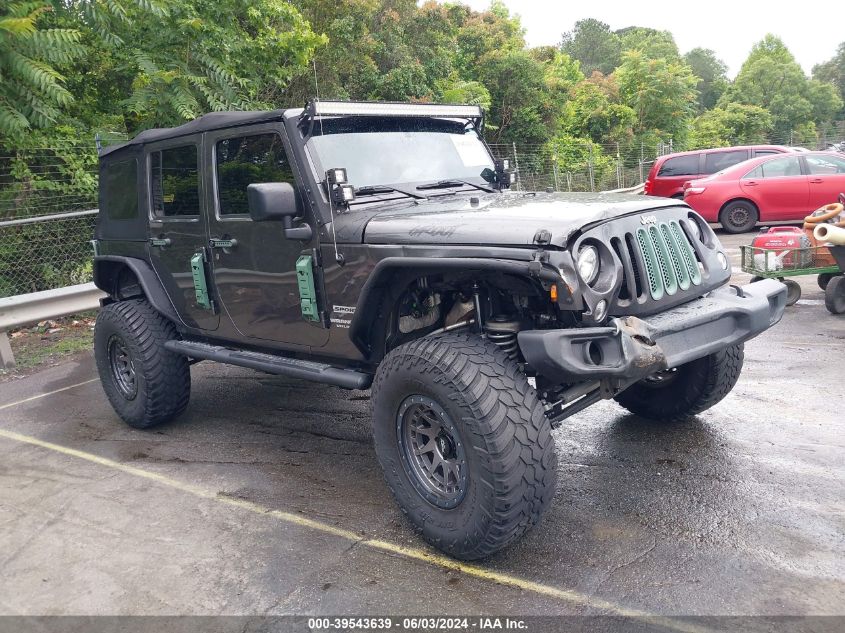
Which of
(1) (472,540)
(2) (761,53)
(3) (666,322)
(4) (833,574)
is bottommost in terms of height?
(4) (833,574)

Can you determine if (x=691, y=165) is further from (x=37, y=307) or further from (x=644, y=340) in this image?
(x=644, y=340)

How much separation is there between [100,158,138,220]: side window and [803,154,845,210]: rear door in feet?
39.5

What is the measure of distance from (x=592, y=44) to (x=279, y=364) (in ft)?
282

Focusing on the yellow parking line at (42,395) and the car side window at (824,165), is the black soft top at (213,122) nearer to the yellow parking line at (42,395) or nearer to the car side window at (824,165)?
the yellow parking line at (42,395)

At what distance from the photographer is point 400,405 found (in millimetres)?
3551

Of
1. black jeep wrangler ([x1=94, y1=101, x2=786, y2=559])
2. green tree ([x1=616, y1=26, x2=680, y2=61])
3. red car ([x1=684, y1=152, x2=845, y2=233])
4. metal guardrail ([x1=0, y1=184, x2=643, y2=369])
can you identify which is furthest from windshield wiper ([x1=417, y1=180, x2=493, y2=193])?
green tree ([x1=616, y1=26, x2=680, y2=61])

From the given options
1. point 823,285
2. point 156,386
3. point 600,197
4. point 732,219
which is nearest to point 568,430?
point 600,197

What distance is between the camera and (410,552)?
3512 millimetres

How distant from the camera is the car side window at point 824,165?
1335cm

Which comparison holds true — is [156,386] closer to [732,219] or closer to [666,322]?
[666,322]

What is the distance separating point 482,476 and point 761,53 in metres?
81.1

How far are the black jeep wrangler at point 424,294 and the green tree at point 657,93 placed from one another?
31.9m

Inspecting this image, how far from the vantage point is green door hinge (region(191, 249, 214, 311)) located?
4.86 m

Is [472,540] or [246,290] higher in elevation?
[246,290]
